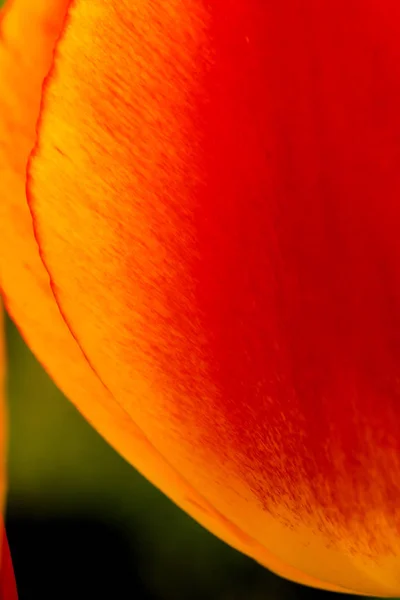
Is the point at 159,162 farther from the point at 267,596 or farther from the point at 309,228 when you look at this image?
the point at 267,596

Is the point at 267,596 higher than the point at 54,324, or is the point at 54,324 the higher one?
the point at 54,324

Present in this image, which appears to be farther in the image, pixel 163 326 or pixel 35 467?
pixel 35 467

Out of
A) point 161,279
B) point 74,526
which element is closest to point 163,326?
point 161,279

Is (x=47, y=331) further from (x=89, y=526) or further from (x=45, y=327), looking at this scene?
(x=89, y=526)

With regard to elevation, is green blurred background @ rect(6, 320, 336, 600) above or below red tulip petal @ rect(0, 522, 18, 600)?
below

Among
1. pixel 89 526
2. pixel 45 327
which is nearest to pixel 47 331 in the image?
pixel 45 327

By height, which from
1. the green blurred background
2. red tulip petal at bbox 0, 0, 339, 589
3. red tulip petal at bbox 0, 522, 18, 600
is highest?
red tulip petal at bbox 0, 0, 339, 589

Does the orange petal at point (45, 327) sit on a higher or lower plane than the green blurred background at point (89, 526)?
higher

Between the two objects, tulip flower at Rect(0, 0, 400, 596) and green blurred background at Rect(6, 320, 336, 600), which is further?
green blurred background at Rect(6, 320, 336, 600)
